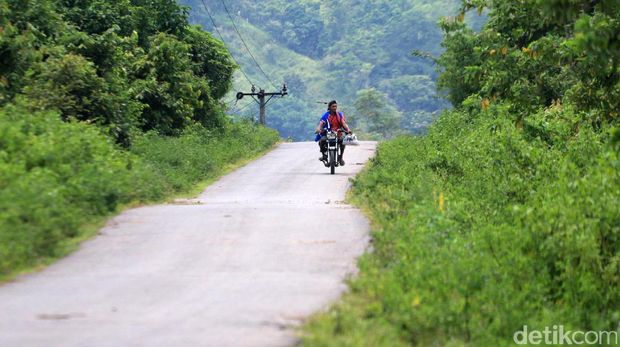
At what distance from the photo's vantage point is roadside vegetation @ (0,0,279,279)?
42.1ft

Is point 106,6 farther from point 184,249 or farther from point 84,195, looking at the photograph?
point 184,249

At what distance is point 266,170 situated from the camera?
28.9 m

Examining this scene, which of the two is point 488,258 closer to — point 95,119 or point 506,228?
point 506,228

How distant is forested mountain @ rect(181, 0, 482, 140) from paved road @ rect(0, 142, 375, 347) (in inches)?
4470

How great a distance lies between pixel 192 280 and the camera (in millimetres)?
10398

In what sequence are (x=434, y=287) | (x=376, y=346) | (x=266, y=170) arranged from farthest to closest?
(x=266, y=170)
(x=434, y=287)
(x=376, y=346)

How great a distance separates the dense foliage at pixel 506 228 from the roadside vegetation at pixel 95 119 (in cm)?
393

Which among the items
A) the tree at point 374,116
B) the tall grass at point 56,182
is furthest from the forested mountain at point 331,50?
the tall grass at point 56,182

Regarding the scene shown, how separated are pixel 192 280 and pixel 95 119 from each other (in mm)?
12508

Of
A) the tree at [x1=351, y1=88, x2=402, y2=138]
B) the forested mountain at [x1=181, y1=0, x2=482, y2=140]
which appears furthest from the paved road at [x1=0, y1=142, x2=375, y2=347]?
the forested mountain at [x1=181, y1=0, x2=482, y2=140]

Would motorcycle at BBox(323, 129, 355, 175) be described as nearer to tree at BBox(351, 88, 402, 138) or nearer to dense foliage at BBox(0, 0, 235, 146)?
dense foliage at BBox(0, 0, 235, 146)

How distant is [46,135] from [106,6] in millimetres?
13496

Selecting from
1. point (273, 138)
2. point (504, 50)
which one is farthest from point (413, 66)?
point (504, 50)

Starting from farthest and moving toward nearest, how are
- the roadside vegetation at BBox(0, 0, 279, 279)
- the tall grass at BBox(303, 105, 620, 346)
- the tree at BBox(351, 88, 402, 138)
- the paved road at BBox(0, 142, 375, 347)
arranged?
the tree at BBox(351, 88, 402, 138)
the roadside vegetation at BBox(0, 0, 279, 279)
the tall grass at BBox(303, 105, 620, 346)
the paved road at BBox(0, 142, 375, 347)
